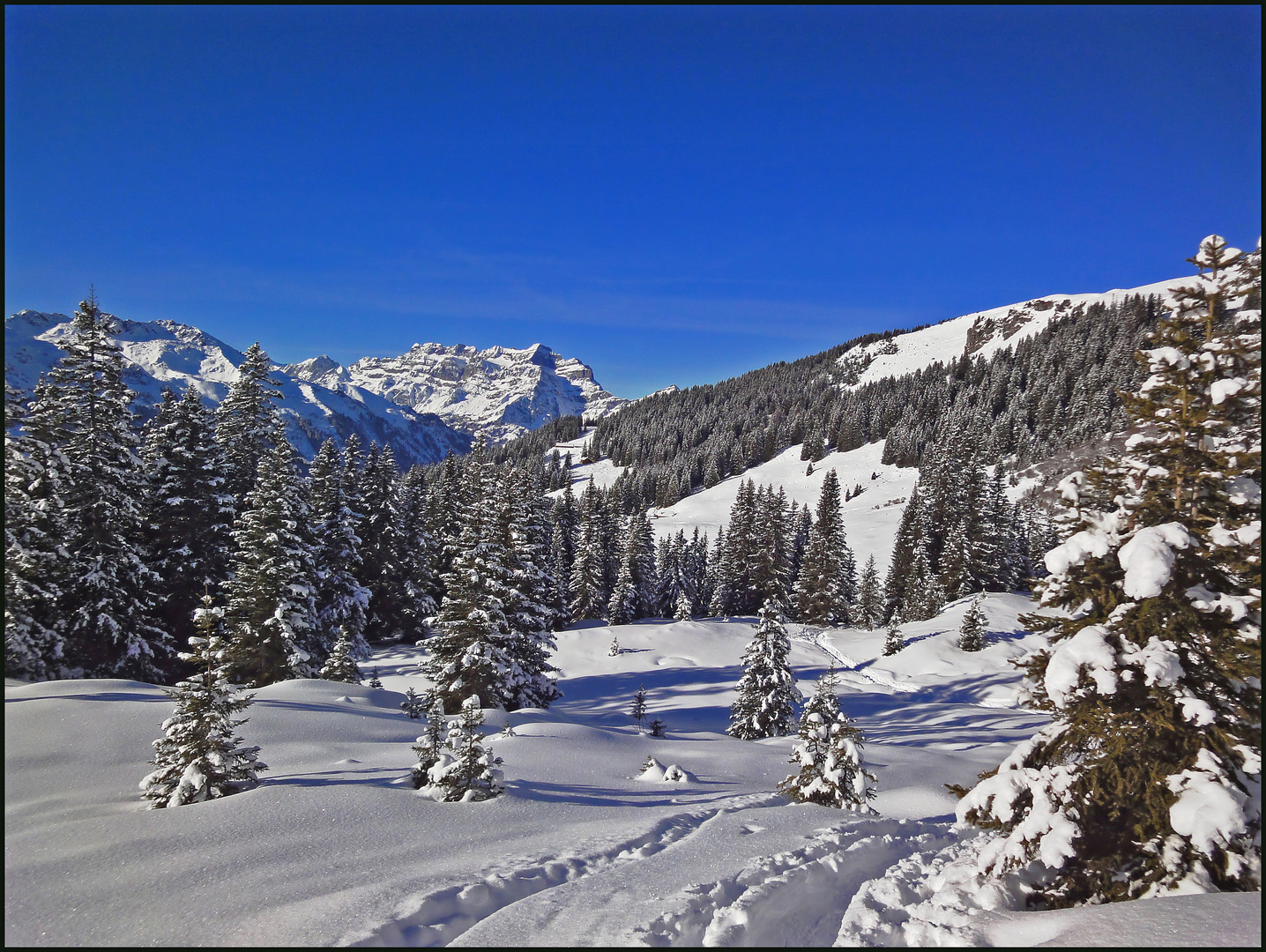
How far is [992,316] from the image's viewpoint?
195 m

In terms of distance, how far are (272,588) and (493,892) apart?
18306mm

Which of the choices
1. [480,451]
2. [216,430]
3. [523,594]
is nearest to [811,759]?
[523,594]

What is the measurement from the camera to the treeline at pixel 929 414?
342 ft

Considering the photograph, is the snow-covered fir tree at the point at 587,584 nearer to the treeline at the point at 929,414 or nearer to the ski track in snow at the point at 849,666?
the ski track in snow at the point at 849,666

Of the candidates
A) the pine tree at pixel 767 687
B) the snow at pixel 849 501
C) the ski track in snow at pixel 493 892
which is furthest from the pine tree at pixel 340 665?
the snow at pixel 849 501

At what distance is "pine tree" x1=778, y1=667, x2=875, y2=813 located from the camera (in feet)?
30.5

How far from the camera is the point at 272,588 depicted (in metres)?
19.1

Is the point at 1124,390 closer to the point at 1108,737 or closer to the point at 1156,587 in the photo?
the point at 1156,587

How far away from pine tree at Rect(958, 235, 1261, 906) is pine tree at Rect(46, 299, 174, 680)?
23239 millimetres

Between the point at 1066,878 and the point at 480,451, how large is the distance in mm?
22038

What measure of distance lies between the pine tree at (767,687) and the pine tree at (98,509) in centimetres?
2043

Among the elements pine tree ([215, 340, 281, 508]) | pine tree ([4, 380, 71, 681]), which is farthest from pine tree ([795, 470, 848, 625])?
pine tree ([4, 380, 71, 681])

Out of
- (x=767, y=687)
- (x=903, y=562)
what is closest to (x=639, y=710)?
(x=767, y=687)

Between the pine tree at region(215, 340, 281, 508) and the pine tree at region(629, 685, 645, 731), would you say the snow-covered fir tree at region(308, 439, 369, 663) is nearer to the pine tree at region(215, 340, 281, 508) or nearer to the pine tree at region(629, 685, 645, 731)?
the pine tree at region(215, 340, 281, 508)
